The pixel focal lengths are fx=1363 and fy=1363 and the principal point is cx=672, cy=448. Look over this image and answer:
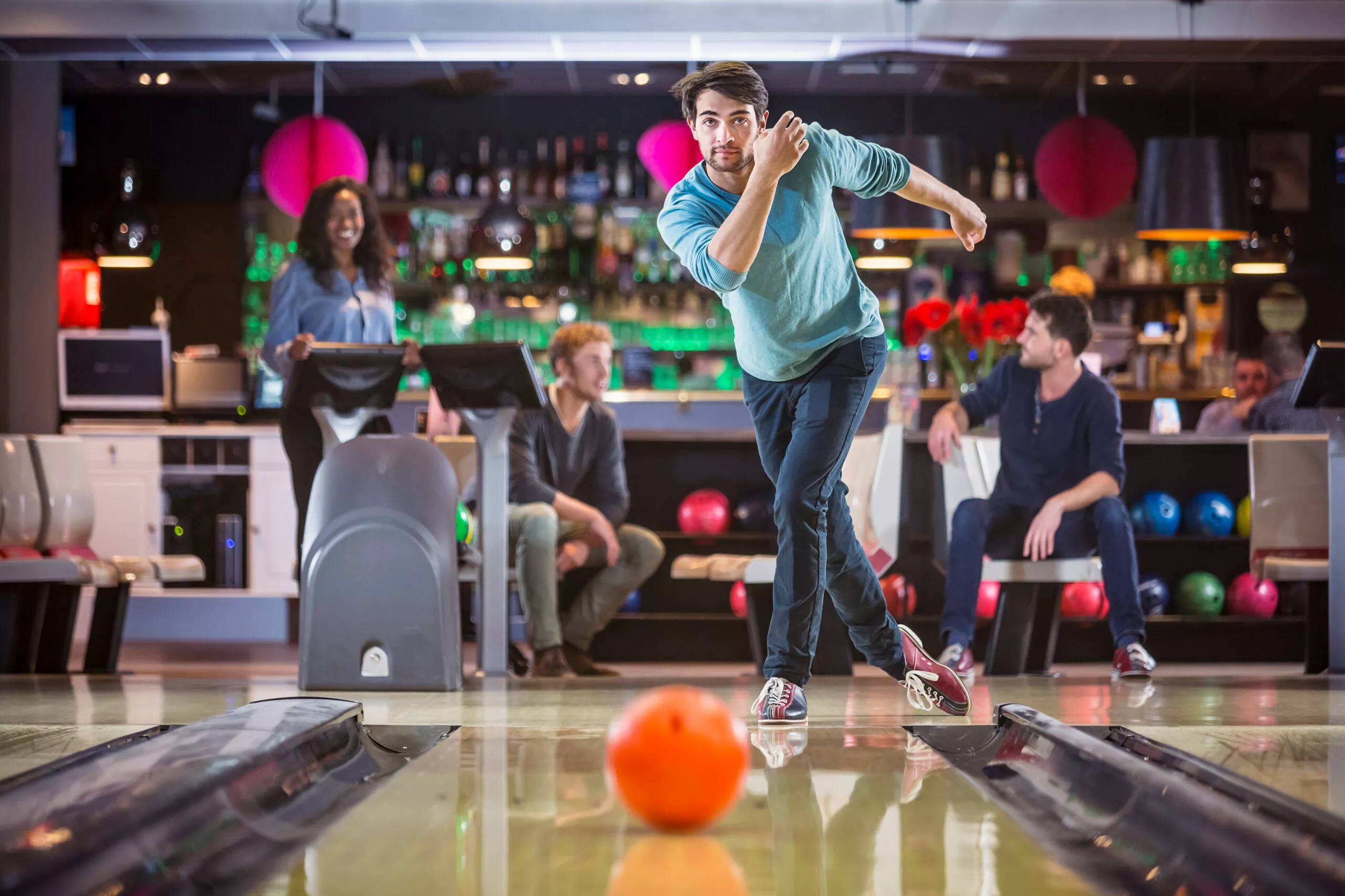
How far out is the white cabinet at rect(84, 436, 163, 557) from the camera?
24.1 ft

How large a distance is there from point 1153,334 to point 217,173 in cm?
633

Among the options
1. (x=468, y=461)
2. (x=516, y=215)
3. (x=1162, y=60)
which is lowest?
(x=468, y=461)

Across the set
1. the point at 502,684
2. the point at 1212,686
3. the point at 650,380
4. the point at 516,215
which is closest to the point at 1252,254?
the point at 650,380

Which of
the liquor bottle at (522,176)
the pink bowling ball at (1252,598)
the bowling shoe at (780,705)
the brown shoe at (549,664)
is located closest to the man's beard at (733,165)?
the bowling shoe at (780,705)

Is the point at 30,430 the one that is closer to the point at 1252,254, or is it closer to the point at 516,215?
the point at 516,215

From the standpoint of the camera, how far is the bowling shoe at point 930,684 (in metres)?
2.97

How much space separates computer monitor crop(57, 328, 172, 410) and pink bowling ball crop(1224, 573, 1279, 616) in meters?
5.84

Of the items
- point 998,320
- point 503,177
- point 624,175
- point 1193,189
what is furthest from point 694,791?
point 624,175

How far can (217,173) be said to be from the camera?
926cm

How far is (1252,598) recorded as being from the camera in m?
6.02

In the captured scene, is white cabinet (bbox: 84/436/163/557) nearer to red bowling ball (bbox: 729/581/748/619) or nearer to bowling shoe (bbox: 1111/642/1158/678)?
red bowling ball (bbox: 729/581/748/619)

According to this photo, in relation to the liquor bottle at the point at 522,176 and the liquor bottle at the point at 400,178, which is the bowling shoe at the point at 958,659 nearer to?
the liquor bottle at the point at 522,176

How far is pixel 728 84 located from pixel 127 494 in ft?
18.9

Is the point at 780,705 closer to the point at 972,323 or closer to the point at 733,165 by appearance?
the point at 733,165
